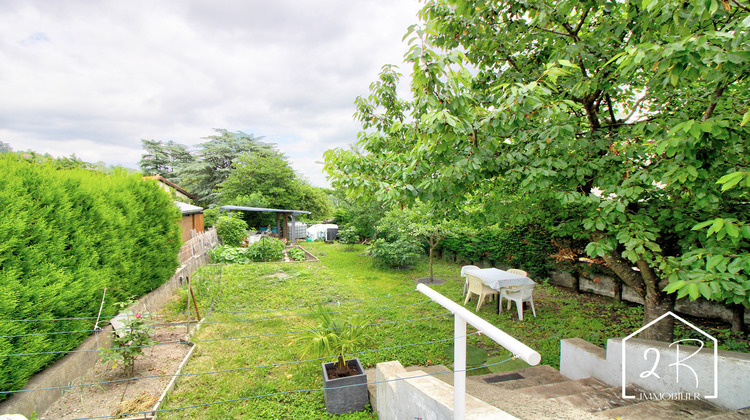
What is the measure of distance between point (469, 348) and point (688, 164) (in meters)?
3.72

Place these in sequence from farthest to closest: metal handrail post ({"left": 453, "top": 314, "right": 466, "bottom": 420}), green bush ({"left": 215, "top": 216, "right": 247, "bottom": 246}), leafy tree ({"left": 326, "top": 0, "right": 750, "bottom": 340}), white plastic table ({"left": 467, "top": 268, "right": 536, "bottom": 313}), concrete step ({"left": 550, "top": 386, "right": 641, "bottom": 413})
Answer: green bush ({"left": 215, "top": 216, "right": 247, "bottom": 246}) → white plastic table ({"left": 467, "top": 268, "right": 536, "bottom": 313}) → concrete step ({"left": 550, "top": 386, "right": 641, "bottom": 413}) → leafy tree ({"left": 326, "top": 0, "right": 750, "bottom": 340}) → metal handrail post ({"left": 453, "top": 314, "right": 466, "bottom": 420})

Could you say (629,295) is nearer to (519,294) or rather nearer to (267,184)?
(519,294)

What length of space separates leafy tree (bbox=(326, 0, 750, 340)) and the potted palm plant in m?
1.70

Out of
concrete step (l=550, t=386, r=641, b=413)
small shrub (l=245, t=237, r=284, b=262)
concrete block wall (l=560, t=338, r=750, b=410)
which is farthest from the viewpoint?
small shrub (l=245, t=237, r=284, b=262)

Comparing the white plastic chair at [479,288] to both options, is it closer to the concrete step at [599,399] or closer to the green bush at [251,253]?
the concrete step at [599,399]

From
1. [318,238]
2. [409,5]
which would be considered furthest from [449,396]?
[318,238]

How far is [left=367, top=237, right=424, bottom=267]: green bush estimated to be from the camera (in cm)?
1022

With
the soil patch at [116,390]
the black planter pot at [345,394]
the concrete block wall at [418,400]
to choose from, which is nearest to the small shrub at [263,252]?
the soil patch at [116,390]

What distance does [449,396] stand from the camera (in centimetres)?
187

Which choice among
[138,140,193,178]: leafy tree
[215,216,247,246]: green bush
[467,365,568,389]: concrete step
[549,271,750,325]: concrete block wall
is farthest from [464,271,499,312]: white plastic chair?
[138,140,193,178]: leafy tree

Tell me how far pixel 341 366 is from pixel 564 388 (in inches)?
91.2

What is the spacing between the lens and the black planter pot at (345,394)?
9.95 feet

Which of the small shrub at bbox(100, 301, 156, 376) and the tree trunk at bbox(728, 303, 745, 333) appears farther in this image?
the tree trunk at bbox(728, 303, 745, 333)

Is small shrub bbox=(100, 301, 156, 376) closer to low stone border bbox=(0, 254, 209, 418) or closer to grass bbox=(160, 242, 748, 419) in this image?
low stone border bbox=(0, 254, 209, 418)
